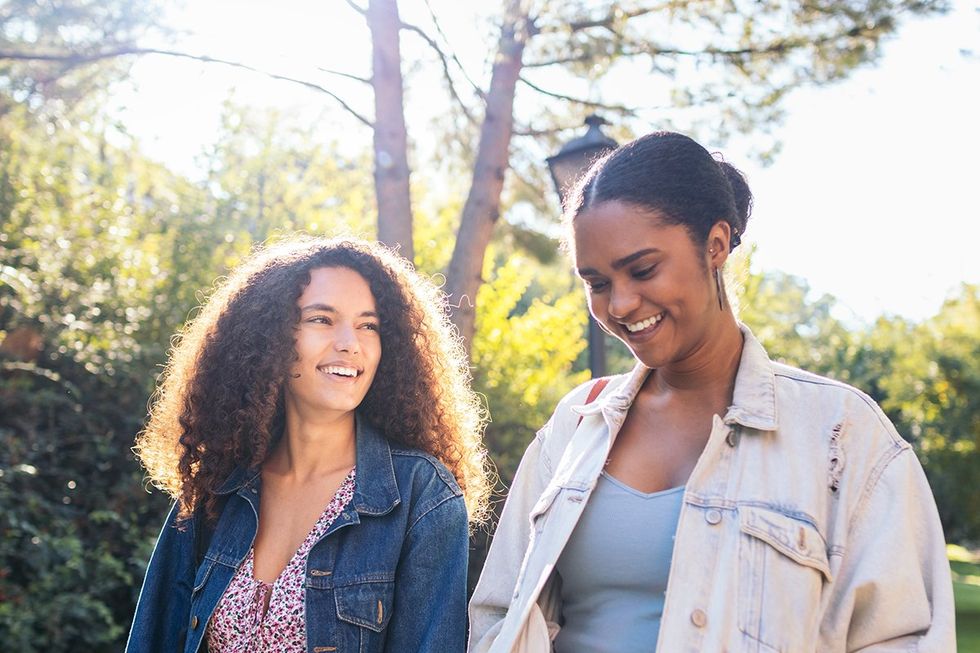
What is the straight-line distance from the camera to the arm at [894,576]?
1.77 meters

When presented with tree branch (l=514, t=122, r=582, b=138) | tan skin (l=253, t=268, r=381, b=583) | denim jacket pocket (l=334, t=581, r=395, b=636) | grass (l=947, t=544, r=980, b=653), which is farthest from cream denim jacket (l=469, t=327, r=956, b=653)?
tree branch (l=514, t=122, r=582, b=138)

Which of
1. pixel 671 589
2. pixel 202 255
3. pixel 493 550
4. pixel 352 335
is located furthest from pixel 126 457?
pixel 671 589

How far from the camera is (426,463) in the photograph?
2830 mm

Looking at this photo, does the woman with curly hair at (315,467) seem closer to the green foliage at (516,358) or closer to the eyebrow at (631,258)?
the eyebrow at (631,258)

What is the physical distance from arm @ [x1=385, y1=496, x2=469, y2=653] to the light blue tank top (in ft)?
1.49

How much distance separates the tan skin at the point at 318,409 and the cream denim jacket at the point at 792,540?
0.84 m

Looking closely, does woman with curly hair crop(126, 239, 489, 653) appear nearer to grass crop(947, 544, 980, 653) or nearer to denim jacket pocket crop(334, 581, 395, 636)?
denim jacket pocket crop(334, 581, 395, 636)

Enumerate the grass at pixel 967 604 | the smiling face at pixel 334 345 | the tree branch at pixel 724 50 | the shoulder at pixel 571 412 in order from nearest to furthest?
the shoulder at pixel 571 412 < the smiling face at pixel 334 345 < the tree branch at pixel 724 50 < the grass at pixel 967 604

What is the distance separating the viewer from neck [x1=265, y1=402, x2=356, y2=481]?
2.87m

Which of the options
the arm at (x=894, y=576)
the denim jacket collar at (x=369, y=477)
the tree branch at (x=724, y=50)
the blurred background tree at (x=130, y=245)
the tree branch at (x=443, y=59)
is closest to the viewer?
the arm at (x=894, y=576)

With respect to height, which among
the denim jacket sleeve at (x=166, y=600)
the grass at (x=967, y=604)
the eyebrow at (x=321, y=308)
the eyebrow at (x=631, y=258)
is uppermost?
the eyebrow at (x=631, y=258)

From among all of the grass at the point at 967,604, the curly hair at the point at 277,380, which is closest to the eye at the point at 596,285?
the curly hair at the point at 277,380

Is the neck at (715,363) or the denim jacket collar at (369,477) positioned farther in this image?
the denim jacket collar at (369,477)

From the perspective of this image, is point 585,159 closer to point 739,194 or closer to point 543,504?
point 739,194
